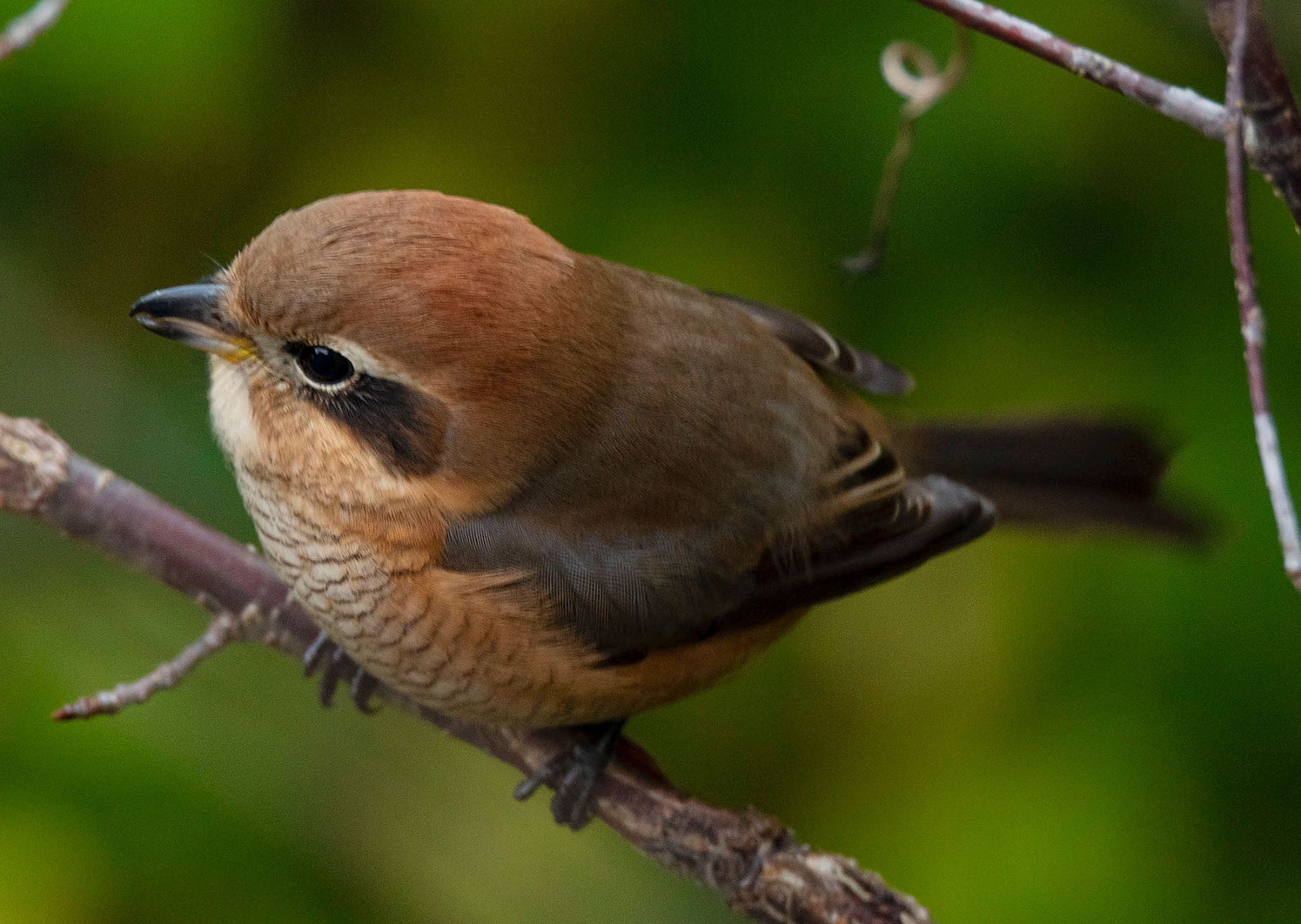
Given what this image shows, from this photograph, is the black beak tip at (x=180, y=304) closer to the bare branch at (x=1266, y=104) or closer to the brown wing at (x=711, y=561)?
the brown wing at (x=711, y=561)

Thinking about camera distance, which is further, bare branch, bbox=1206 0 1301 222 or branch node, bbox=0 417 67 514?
branch node, bbox=0 417 67 514

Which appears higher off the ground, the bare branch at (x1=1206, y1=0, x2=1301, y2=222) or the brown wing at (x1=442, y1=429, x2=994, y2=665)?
the bare branch at (x1=1206, y1=0, x2=1301, y2=222)

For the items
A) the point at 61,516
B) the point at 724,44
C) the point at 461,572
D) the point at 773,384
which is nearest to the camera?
the point at 461,572

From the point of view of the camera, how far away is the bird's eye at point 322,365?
212 cm

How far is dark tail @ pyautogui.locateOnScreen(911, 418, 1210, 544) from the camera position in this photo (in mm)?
2980

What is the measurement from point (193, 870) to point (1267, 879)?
2003 mm

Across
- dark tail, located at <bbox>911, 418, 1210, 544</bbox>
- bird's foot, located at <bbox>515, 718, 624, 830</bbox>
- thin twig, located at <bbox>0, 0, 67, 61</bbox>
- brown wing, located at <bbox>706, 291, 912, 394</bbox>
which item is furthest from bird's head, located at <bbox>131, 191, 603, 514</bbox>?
dark tail, located at <bbox>911, 418, 1210, 544</bbox>

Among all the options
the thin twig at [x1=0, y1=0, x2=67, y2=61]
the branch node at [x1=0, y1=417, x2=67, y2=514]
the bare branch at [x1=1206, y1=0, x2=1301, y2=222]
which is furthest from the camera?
the branch node at [x1=0, y1=417, x2=67, y2=514]

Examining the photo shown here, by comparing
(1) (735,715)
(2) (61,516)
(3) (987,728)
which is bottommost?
(2) (61,516)

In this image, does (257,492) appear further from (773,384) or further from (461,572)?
(773,384)

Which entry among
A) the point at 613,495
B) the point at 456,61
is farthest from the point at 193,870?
the point at 456,61

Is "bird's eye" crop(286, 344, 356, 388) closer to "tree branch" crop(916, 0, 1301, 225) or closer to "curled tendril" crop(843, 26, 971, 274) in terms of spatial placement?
"curled tendril" crop(843, 26, 971, 274)

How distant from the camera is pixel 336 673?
9.29ft

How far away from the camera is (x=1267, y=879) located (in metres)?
2.68
